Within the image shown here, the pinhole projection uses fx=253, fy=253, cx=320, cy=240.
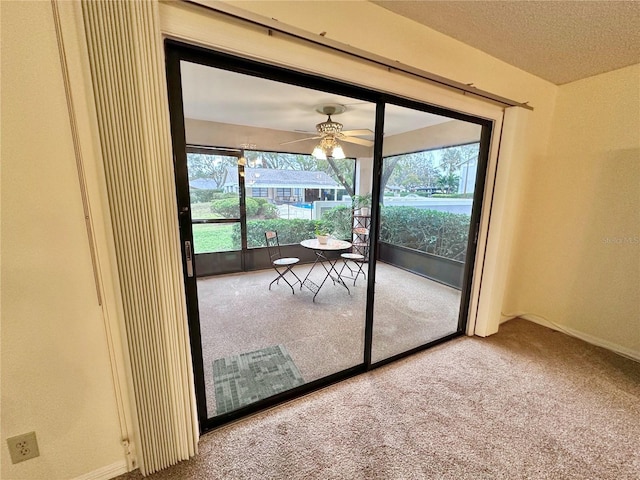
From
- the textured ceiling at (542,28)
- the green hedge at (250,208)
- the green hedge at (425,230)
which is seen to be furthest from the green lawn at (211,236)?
the textured ceiling at (542,28)

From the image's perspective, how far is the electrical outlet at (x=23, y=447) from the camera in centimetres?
108

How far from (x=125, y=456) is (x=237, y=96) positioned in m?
3.12

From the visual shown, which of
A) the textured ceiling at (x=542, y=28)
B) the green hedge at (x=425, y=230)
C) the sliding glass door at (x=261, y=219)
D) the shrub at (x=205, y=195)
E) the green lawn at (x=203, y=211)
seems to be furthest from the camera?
the green lawn at (x=203, y=211)

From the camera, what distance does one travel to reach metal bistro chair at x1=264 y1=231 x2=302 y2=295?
3.75 meters

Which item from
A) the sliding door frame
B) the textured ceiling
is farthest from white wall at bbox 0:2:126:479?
the textured ceiling

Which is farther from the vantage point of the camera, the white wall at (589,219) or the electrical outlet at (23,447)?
the white wall at (589,219)

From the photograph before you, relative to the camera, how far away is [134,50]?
1009 mm

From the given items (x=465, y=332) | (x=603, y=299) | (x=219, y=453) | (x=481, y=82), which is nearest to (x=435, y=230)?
(x=465, y=332)

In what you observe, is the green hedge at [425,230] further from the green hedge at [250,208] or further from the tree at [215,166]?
the tree at [215,166]

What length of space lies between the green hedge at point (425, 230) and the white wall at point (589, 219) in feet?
2.13

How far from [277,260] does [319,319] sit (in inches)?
46.6

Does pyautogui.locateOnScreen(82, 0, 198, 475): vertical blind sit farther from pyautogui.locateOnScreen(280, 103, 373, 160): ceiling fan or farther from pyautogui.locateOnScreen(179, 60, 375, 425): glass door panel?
pyautogui.locateOnScreen(280, 103, 373, 160): ceiling fan

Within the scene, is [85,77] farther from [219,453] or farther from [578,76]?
[578,76]

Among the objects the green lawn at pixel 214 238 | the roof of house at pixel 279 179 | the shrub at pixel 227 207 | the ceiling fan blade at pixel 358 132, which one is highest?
the ceiling fan blade at pixel 358 132
